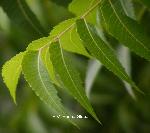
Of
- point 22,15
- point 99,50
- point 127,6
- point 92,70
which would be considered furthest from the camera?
point 92,70

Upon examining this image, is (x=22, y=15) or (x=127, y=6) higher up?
(x=22, y=15)

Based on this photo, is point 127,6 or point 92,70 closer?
point 127,6

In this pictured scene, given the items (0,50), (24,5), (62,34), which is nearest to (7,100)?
(0,50)

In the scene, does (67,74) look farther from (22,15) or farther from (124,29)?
(22,15)

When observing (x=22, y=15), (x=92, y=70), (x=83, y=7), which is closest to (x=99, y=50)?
(x=83, y=7)

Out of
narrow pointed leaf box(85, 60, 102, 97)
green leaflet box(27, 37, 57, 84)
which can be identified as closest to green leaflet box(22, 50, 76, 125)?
green leaflet box(27, 37, 57, 84)

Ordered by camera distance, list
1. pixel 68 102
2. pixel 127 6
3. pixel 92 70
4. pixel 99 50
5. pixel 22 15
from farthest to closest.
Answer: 1. pixel 68 102
2. pixel 92 70
3. pixel 22 15
4. pixel 127 6
5. pixel 99 50
